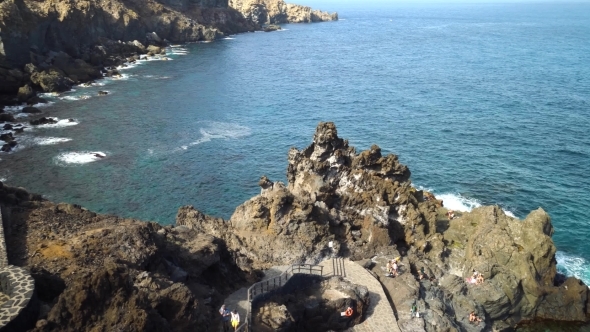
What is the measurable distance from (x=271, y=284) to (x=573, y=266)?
26.5m

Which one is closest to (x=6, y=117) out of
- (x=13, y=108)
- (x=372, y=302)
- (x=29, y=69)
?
(x=13, y=108)

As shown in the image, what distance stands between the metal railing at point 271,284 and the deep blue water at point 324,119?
58.3 ft

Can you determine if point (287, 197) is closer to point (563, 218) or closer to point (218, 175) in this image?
point (218, 175)

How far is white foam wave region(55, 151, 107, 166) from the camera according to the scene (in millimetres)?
53344

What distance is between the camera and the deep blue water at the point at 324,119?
4822cm

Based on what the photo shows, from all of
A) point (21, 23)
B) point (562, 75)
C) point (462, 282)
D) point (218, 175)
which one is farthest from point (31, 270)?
point (562, 75)

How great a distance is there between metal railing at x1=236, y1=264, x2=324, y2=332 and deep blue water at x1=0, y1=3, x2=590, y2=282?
700 inches

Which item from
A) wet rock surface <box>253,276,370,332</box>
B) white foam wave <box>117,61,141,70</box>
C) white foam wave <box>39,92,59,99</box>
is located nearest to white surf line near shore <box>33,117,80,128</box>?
white foam wave <box>39,92,59,99</box>

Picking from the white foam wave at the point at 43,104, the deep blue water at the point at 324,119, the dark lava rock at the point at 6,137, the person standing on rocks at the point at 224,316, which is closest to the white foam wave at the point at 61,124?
the deep blue water at the point at 324,119

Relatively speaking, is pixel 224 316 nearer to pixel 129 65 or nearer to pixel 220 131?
pixel 220 131

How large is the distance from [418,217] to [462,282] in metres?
6.11

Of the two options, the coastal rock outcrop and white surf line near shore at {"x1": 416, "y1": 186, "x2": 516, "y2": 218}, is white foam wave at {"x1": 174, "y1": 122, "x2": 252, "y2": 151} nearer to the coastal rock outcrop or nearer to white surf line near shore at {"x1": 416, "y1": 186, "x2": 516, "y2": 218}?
white surf line near shore at {"x1": 416, "y1": 186, "x2": 516, "y2": 218}

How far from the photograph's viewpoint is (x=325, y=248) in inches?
1242

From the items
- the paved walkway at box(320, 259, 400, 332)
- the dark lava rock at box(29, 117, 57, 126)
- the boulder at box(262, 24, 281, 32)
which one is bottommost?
the paved walkway at box(320, 259, 400, 332)
